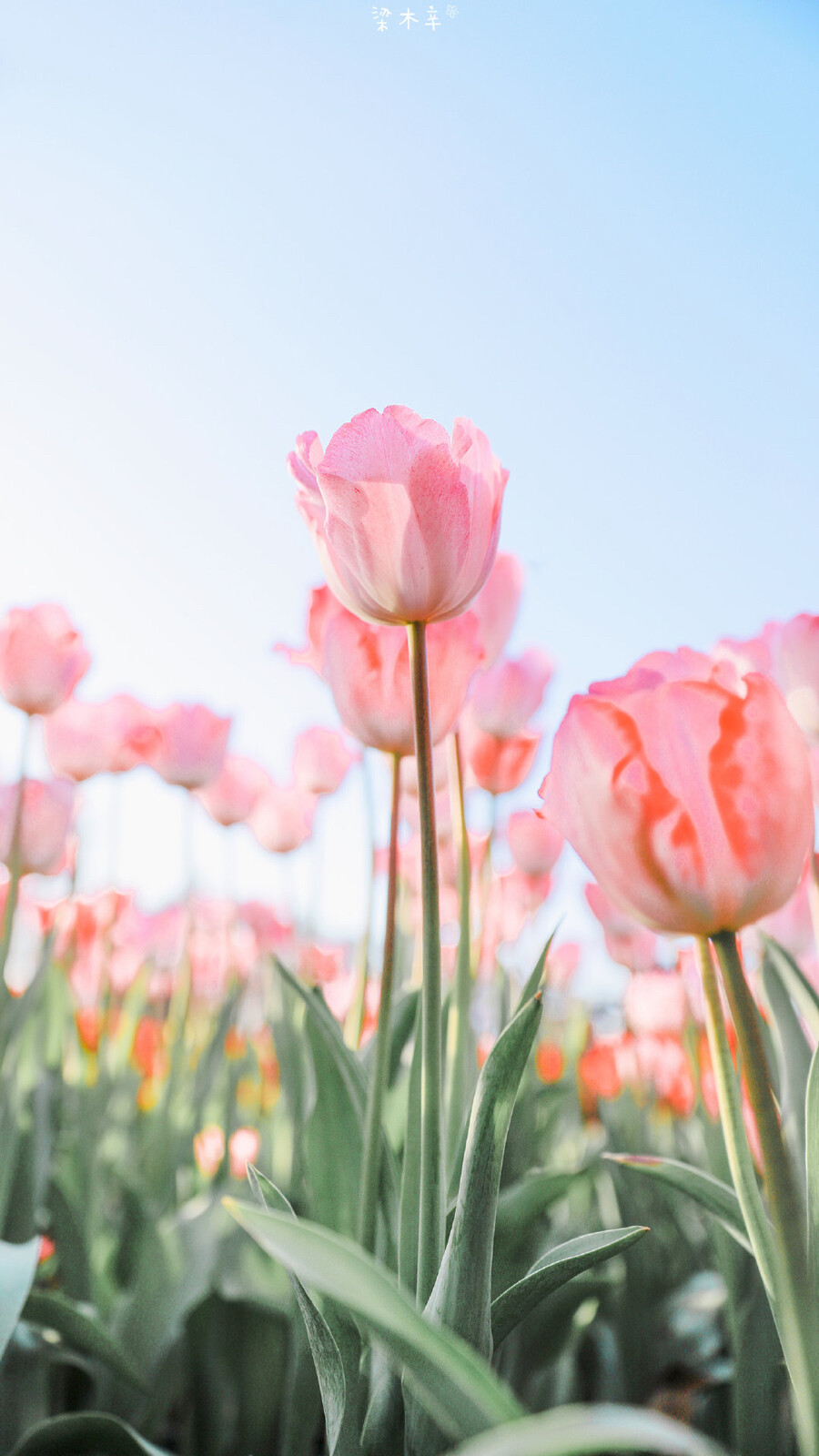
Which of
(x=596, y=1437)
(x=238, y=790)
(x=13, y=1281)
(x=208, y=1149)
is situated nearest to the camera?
(x=596, y=1437)

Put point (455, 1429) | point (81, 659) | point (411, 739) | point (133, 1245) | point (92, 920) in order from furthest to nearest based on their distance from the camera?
point (92, 920) < point (81, 659) < point (133, 1245) < point (411, 739) < point (455, 1429)

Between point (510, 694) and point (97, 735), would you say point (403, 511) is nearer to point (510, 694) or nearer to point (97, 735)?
point (510, 694)

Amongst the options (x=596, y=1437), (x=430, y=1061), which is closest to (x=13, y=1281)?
(x=430, y=1061)

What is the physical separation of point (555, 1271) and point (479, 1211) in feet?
0.24

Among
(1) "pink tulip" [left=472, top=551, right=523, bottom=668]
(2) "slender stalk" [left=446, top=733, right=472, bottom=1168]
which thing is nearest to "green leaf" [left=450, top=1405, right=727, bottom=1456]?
(2) "slender stalk" [left=446, top=733, right=472, bottom=1168]

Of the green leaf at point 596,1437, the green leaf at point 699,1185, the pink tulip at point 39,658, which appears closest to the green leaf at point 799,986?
the green leaf at point 699,1185

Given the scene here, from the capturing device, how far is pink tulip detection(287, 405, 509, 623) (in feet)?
1.25

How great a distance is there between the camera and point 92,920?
1.56m

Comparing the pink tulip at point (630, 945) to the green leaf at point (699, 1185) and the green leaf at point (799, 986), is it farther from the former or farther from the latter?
the green leaf at point (699, 1185)

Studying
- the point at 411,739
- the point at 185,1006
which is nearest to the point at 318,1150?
the point at 411,739

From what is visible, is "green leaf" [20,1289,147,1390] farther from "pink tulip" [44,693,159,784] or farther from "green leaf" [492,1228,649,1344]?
"pink tulip" [44,693,159,784]

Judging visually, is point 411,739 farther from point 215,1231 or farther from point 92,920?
point 92,920

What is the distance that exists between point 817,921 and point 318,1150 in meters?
0.33

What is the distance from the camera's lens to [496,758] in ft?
2.64
